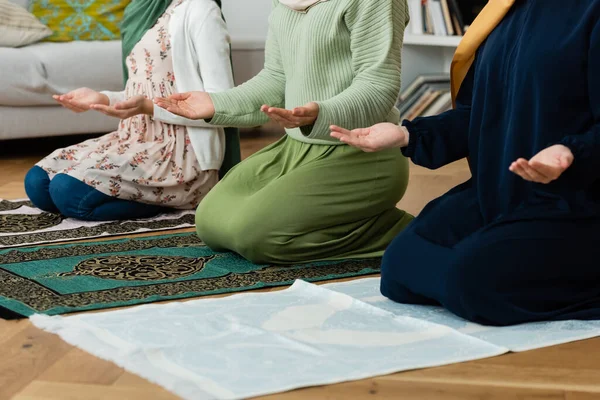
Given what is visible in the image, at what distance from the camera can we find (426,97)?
15.1 ft

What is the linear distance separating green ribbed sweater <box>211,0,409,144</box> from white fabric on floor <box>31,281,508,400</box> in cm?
41

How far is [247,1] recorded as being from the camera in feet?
16.5

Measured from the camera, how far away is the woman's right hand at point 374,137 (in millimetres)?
1705

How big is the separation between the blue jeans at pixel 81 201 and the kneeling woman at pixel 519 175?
3.86ft

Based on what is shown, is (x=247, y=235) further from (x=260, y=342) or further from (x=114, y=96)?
(x=114, y=96)

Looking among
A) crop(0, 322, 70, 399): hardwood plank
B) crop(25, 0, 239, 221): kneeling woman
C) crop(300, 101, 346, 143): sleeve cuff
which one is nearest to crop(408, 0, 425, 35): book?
crop(25, 0, 239, 221): kneeling woman

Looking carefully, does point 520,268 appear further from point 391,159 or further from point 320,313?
point 391,159

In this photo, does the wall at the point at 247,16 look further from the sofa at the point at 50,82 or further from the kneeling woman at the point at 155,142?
the kneeling woman at the point at 155,142

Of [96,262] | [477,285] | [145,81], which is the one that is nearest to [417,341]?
[477,285]

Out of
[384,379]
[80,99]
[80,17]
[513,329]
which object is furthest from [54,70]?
[384,379]

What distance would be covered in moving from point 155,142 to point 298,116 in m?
0.97

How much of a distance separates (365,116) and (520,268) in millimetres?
548

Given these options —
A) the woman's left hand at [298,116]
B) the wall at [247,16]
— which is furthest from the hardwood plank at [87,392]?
the wall at [247,16]

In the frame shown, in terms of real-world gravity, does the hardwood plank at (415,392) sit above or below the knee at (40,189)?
above
